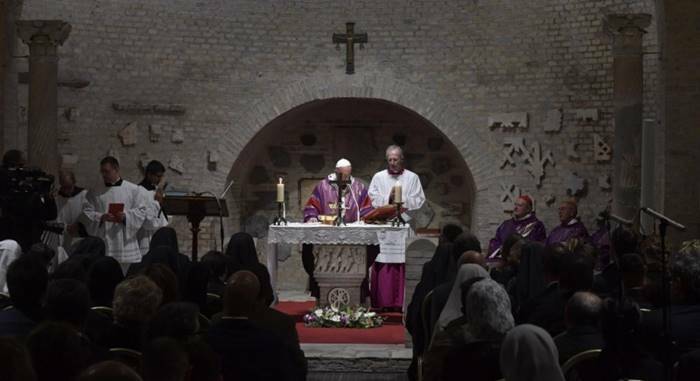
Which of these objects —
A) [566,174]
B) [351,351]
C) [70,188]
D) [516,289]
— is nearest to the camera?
[516,289]

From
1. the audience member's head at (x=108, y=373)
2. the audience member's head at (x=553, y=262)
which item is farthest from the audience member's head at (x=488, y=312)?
the audience member's head at (x=108, y=373)

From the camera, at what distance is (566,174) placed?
16.6 meters

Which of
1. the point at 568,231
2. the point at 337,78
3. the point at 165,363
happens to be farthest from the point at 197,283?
the point at 337,78

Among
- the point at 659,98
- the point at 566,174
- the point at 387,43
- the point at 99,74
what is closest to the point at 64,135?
the point at 99,74

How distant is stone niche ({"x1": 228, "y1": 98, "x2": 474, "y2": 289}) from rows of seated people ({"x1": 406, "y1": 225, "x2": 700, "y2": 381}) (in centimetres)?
940

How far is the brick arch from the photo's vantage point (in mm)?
16781

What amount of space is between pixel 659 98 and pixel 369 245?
14.4ft

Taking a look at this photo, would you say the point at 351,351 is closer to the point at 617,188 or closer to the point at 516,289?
the point at 516,289

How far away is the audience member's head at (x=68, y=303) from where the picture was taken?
5410mm

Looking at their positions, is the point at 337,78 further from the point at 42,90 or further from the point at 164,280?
the point at 164,280

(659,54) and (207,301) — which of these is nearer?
(207,301)

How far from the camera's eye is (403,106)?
17.0 meters

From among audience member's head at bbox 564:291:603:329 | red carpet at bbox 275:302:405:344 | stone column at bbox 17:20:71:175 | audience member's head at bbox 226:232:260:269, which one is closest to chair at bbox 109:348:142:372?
audience member's head at bbox 564:291:603:329

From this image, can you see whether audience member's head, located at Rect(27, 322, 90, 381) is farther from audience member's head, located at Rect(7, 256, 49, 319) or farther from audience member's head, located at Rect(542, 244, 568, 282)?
audience member's head, located at Rect(542, 244, 568, 282)
